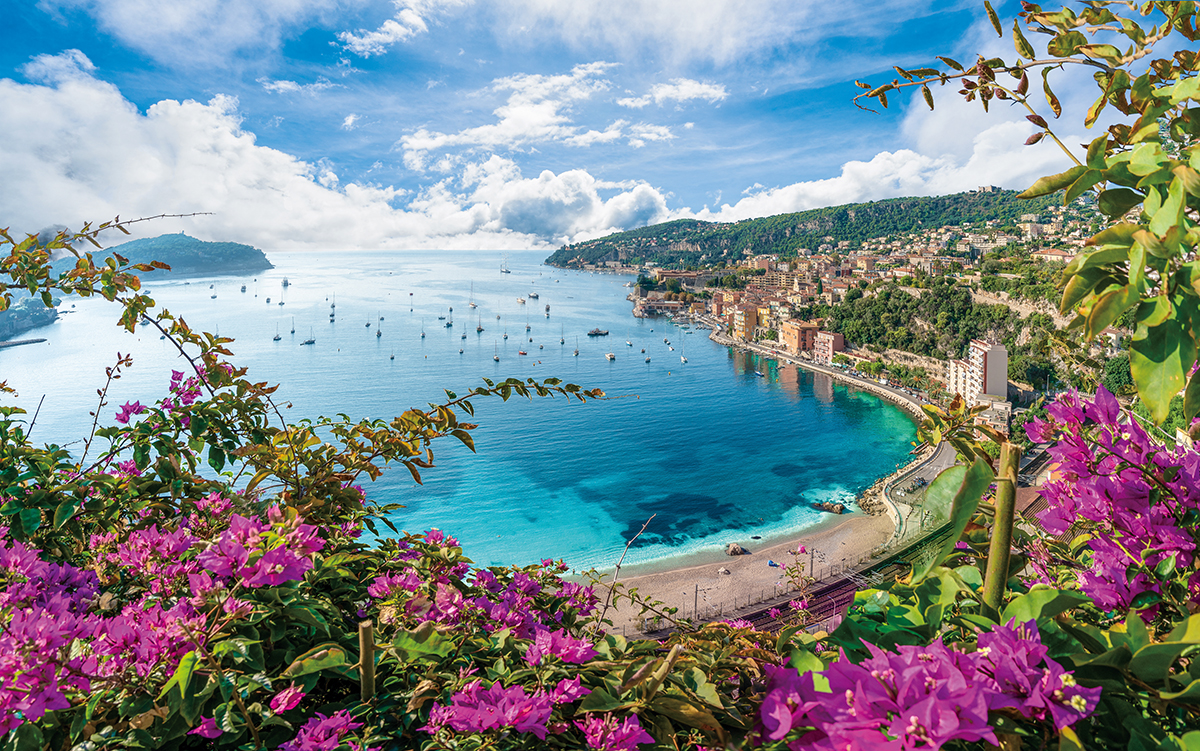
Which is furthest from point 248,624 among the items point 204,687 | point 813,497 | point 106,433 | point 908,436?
point 908,436

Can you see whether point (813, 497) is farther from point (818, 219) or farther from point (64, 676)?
point (818, 219)

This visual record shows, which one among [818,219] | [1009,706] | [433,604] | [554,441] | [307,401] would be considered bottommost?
[554,441]

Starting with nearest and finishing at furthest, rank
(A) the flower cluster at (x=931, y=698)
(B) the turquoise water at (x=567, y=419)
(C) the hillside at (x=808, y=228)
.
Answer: (A) the flower cluster at (x=931, y=698) → (B) the turquoise water at (x=567, y=419) → (C) the hillside at (x=808, y=228)

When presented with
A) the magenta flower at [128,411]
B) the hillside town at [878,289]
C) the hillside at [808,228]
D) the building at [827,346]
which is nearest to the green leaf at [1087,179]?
the magenta flower at [128,411]

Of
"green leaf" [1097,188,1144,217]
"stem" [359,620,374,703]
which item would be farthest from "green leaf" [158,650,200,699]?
"green leaf" [1097,188,1144,217]

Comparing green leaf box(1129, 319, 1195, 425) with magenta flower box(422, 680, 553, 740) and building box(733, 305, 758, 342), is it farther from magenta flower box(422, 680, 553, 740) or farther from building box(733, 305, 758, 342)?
building box(733, 305, 758, 342)

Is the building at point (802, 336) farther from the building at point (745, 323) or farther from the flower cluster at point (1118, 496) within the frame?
the flower cluster at point (1118, 496)

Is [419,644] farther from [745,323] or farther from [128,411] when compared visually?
[745,323]

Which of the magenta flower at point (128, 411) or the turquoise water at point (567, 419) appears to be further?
the turquoise water at point (567, 419)
